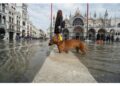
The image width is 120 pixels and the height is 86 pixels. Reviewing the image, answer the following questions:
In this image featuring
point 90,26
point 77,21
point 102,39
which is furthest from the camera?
point 77,21

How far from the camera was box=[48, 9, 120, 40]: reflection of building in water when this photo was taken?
62.5 m

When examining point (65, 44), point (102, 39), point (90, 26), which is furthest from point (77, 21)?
point (65, 44)

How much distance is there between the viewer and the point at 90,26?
6438 centimetres

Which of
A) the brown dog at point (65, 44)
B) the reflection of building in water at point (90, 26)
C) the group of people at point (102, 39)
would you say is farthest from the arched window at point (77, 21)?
the brown dog at point (65, 44)

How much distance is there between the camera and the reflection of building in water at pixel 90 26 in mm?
62516

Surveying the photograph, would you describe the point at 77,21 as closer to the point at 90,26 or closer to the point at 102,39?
the point at 90,26

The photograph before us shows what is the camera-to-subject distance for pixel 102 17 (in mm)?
65625

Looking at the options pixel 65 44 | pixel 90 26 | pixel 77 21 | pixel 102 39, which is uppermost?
pixel 77 21

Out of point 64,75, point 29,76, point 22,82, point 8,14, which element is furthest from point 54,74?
point 8,14

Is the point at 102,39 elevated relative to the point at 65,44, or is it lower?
lower

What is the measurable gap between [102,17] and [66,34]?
13.3 meters

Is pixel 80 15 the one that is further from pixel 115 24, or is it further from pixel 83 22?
pixel 115 24

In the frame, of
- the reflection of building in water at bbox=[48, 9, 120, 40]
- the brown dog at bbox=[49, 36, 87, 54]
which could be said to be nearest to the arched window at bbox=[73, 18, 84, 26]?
the reflection of building in water at bbox=[48, 9, 120, 40]

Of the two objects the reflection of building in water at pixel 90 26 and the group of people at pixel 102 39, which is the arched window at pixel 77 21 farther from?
the group of people at pixel 102 39
